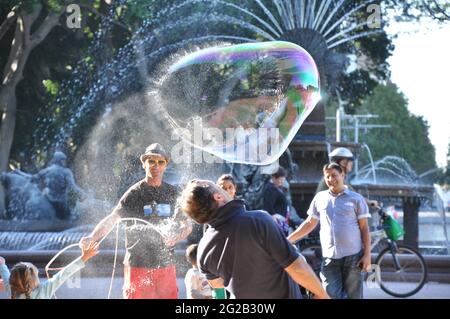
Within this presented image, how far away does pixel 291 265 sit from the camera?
Result: 4.48 meters

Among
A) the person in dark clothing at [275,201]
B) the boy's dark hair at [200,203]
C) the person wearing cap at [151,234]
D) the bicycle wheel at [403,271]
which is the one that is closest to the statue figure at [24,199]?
the bicycle wheel at [403,271]

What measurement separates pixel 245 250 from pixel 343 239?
2.55 m

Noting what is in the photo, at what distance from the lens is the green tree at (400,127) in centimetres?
6204

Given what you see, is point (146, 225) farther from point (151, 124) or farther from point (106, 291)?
point (151, 124)

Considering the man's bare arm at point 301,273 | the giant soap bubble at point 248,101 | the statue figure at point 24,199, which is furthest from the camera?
the statue figure at point 24,199

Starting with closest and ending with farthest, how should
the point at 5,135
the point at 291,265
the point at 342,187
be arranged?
the point at 291,265 < the point at 342,187 < the point at 5,135

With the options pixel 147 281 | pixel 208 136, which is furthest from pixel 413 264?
pixel 147 281

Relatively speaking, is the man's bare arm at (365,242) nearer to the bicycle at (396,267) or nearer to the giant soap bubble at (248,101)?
the giant soap bubble at (248,101)

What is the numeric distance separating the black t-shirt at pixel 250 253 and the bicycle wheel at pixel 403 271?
229 inches

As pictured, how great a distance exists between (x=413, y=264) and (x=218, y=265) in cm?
613

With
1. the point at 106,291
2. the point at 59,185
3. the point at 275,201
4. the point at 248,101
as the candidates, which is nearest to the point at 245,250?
the point at 248,101

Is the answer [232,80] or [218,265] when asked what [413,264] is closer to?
[232,80]

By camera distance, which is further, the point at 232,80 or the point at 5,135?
the point at 5,135
